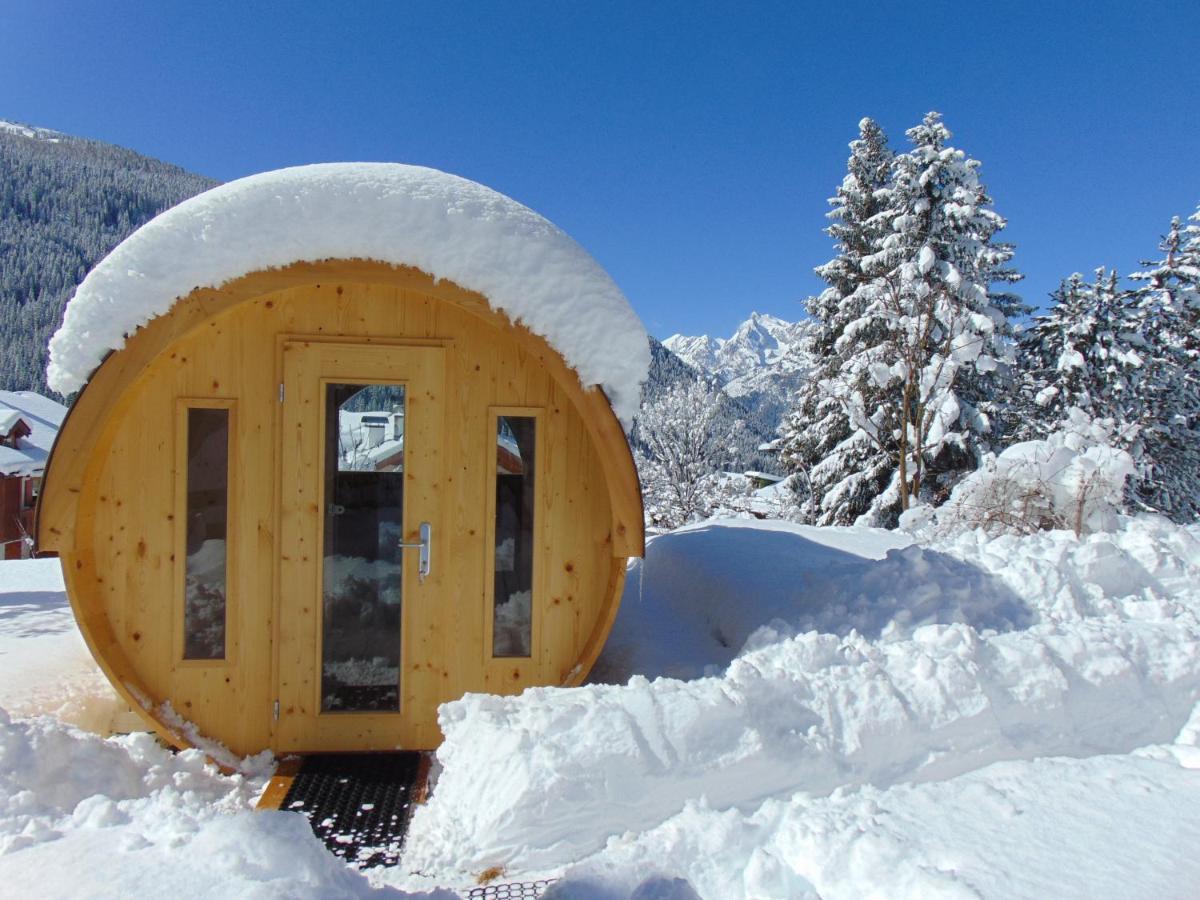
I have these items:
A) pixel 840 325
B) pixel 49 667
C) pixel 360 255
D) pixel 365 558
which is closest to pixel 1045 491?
pixel 365 558

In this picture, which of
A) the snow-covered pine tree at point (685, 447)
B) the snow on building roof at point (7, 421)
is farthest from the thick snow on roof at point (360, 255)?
the snow on building roof at point (7, 421)

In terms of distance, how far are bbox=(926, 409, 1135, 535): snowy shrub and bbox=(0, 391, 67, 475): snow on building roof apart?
21666 mm

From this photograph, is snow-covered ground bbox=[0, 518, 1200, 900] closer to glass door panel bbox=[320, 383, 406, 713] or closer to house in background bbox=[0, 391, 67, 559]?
glass door panel bbox=[320, 383, 406, 713]

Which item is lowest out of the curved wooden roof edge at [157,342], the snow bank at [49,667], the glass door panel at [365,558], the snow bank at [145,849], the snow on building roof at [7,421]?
the snow bank at [49,667]

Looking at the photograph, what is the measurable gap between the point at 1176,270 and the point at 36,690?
25390 mm

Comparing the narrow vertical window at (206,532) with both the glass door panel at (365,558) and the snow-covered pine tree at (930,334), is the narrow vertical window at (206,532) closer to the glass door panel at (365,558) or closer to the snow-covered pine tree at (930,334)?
the glass door panel at (365,558)

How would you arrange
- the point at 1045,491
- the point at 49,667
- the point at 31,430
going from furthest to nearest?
the point at 31,430
the point at 1045,491
the point at 49,667

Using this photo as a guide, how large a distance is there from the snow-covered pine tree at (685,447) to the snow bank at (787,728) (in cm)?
1913

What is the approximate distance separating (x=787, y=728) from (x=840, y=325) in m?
16.8

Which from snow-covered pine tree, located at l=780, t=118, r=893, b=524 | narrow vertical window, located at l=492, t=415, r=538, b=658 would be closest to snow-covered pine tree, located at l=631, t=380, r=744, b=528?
snow-covered pine tree, located at l=780, t=118, r=893, b=524

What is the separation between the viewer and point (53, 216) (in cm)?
11050

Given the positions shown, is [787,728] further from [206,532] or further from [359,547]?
A: [206,532]

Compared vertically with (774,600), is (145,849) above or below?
below

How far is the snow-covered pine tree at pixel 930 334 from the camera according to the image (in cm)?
1334
